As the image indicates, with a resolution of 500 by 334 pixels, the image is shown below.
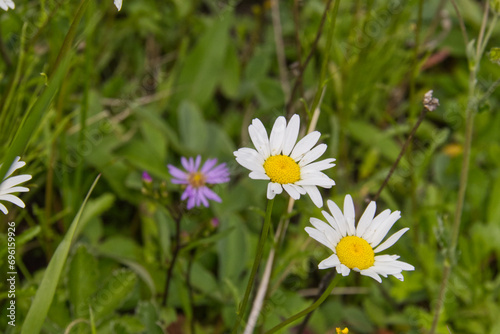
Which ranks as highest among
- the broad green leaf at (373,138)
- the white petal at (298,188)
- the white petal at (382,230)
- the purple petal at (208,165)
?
the broad green leaf at (373,138)

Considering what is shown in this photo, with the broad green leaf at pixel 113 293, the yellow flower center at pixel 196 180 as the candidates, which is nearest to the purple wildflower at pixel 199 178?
the yellow flower center at pixel 196 180

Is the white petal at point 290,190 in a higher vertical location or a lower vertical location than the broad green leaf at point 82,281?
higher

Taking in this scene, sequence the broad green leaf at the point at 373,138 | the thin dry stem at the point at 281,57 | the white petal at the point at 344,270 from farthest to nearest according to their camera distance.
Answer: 1. the thin dry stem at the point at 281,57
2. the broad green leaf at the point at 373,138
3. the white petal at the point at 344,270

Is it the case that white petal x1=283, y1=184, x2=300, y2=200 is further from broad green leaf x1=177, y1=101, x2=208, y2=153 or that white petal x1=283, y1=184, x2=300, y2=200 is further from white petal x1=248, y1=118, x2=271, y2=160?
broad green leaf x1=177, y1=101, x2=208, y2=153

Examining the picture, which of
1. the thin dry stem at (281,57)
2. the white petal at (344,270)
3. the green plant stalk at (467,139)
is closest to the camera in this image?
the white petal at (344,270)

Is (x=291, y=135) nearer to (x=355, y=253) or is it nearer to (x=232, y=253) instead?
(x=355, y=253)

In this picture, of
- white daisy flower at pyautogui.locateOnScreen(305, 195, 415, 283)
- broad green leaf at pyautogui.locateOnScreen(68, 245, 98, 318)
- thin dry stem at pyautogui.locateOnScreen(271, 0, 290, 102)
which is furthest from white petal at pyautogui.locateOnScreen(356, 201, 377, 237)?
thin dry stem at pyautogui.locateOnScreen(271, 0, 290, 102)

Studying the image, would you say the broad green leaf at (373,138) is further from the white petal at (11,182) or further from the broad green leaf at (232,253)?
the white petal at (11,182)
